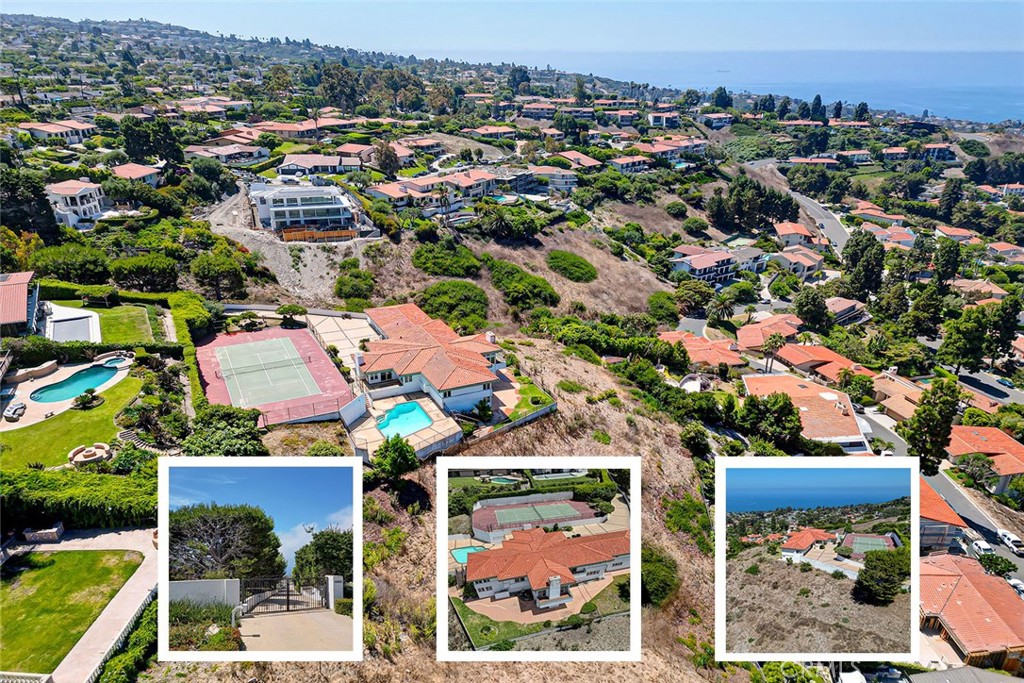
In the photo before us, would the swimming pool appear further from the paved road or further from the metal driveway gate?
the paved road

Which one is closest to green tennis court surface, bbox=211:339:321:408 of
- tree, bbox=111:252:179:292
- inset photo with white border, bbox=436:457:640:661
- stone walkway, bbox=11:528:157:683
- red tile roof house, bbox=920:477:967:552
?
tree, bbox=111:252:179:292

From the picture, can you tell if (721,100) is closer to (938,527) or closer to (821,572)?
(938,527)

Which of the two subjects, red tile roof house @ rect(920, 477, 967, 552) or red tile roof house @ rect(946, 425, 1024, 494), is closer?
red tile roof house @ rect(920, 477, 967, 552)

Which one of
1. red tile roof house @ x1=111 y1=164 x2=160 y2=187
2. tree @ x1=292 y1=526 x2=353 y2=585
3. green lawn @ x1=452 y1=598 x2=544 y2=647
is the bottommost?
green lawn @ x1=452 y1=598 x2=544 y2=647

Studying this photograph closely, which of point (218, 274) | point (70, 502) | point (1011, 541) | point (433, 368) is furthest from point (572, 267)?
point (70, 502)

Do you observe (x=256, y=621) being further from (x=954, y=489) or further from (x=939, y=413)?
(x=954, y=489)

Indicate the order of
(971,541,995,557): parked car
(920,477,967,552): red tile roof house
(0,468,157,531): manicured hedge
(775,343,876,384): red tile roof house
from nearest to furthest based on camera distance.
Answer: (0,468,157,531): manicured hedge
(920,477,967,552): red tile roof house
(971,541,995,557): parked car
(775,343,876,384): red tile roof house

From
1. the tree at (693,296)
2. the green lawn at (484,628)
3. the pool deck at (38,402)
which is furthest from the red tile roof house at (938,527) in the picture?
the pool deck at (38,402)
